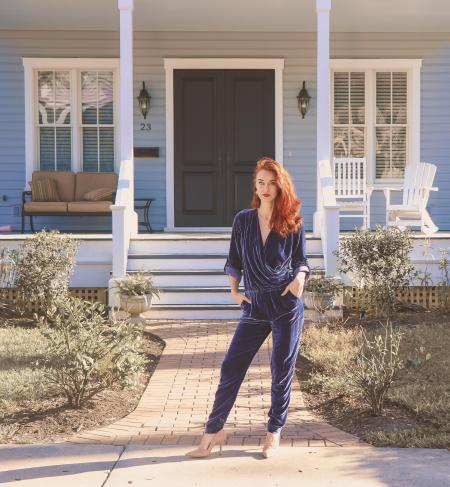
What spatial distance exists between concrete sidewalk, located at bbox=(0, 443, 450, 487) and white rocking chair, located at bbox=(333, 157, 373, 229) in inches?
274

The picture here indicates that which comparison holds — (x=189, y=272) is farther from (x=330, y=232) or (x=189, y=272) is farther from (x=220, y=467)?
(x=220, y=467)

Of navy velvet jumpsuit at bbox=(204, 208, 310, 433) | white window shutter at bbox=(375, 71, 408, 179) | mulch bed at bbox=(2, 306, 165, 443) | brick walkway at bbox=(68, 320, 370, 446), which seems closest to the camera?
navy velvet jumpsuit at bbox=(204, 208, 310, 433)

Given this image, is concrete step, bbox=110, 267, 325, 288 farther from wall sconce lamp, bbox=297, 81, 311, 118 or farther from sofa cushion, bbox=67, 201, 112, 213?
wall sconce lamp, bbox=297, 81, 311, 118

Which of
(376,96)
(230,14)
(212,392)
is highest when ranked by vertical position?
(230,14)

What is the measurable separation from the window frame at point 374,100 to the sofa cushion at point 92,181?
3.31m

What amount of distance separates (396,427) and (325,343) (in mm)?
2246

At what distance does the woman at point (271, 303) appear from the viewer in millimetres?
4758

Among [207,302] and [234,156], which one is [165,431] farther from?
[234,156]

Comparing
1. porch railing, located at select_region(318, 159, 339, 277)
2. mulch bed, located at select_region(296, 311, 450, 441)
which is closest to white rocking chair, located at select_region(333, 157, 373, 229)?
porch railing, located at select_region(318, 159, 339, 277)

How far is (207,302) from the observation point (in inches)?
384

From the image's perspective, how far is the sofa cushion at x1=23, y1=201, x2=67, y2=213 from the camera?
12.0m

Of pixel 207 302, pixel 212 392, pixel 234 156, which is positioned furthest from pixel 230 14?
pixel 212 392

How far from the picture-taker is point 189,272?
32.7ft

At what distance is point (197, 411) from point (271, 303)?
57.5 inches
